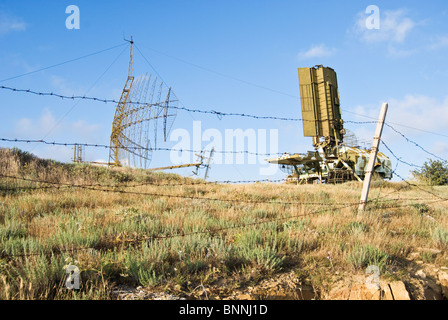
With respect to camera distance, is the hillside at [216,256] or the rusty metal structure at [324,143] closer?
the hillside at [216,256]

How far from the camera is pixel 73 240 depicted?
5238 millimetres

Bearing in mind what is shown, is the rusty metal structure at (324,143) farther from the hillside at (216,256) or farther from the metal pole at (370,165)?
the hillside at (216,256)

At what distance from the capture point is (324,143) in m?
25.5

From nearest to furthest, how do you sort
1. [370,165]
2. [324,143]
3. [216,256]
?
[216,256], [370,165], [324,143]

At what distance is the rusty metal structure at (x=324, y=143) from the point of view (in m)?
24.0

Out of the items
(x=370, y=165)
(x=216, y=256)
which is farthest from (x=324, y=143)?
(x=216, y=256)

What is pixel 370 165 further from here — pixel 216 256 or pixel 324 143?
pixel 324 143

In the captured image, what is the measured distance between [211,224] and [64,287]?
11.5 ft

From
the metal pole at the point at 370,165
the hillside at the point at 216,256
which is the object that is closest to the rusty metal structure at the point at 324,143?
the metal pole at the point at 370,165

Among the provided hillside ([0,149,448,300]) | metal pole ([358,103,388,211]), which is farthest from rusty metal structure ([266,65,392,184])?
hillside ([0,149,448,300])

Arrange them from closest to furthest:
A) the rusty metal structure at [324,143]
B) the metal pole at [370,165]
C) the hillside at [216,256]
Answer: the hillside at [216,256], the metal pole at [370,165], the rusty metal structure at [324,143]
